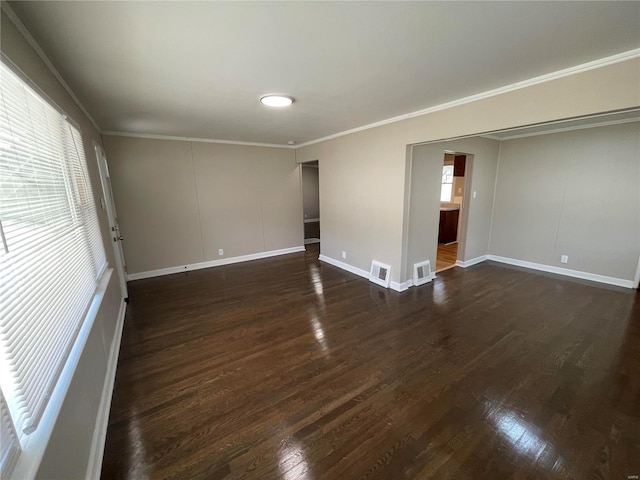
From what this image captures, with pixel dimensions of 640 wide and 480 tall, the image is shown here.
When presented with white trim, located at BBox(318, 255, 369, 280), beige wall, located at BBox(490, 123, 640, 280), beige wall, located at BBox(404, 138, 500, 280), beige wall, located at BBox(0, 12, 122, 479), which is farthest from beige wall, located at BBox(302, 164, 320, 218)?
beige wall, located at BBox(0, 12, 122, 479)

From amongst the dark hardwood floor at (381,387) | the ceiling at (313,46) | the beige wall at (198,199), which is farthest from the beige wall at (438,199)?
the beige wall at (198,199)

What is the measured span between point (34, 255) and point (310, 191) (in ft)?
20.4

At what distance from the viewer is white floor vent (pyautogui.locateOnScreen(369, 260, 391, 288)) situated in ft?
12.9

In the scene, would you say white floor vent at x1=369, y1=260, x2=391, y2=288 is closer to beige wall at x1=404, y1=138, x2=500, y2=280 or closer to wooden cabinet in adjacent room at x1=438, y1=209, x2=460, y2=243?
beige wall at x1=404, y1=138, x2=500, y2=280

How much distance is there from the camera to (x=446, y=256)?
5.48 m

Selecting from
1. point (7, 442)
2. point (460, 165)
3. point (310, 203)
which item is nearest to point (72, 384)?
point (7, 442)

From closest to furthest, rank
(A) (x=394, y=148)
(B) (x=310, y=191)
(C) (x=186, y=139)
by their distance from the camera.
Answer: (A) (x=394, y=148) < (C) (x=186, y=139) < (B) (x=310, y=191)

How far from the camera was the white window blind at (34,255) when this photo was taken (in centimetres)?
92

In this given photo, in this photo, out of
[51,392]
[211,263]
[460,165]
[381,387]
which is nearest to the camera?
[51,392]

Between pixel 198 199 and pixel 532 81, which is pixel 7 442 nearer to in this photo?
pixel 532 81

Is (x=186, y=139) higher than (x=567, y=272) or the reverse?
higher

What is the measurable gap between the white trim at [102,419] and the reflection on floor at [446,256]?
15.1ft

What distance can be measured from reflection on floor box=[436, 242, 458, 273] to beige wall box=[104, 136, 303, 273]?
10.3 ft

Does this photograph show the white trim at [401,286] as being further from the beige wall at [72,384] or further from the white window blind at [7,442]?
the white window blind at [7,442]
